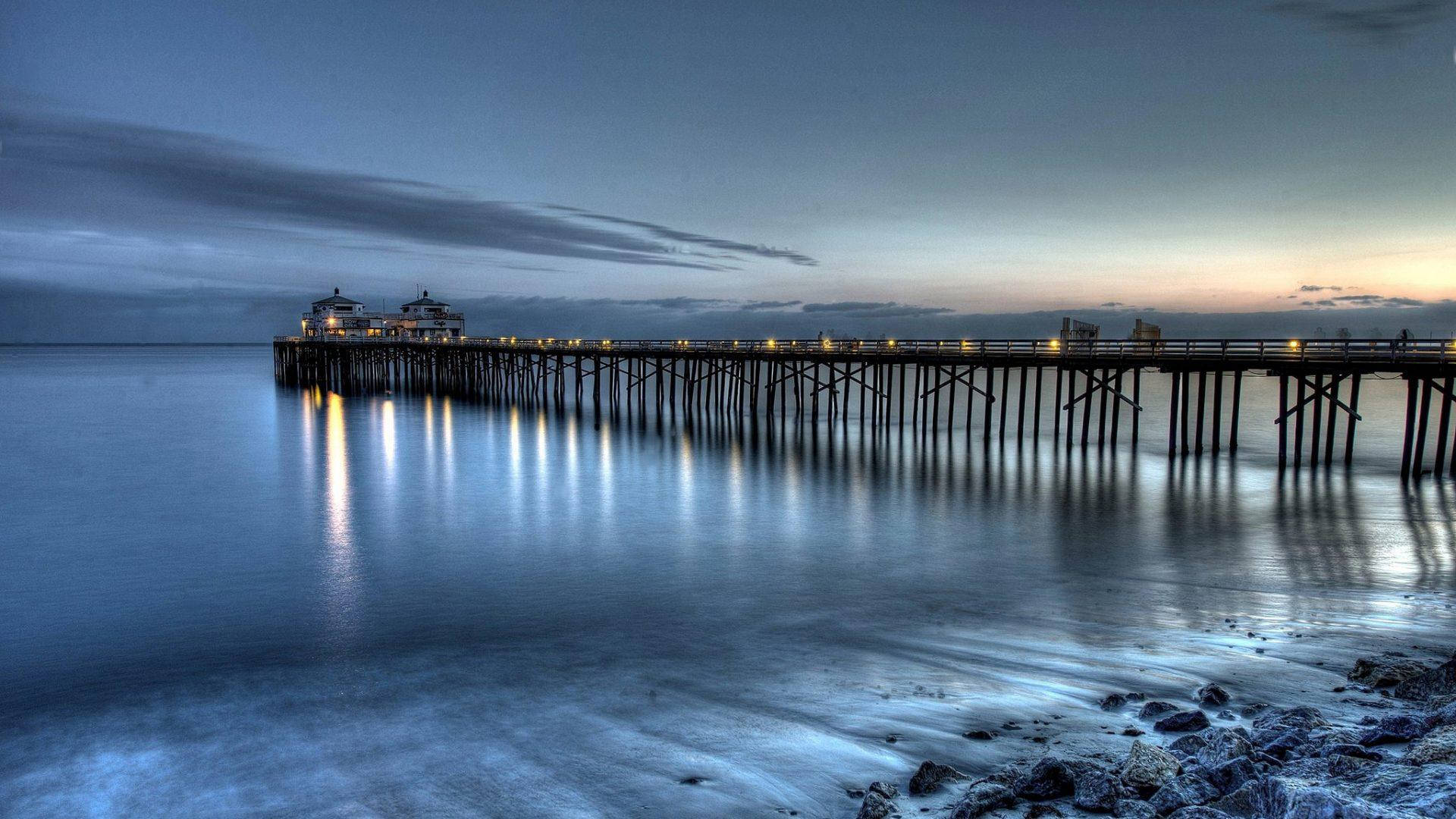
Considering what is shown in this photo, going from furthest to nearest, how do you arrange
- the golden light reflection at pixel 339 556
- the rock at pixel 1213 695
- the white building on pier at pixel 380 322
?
the white building on pier at pixel 380 322
the golden light reflection at pixel 339 556
the rock at pixel 1213 695

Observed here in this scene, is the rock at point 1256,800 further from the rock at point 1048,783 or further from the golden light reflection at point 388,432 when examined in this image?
the golden light reflection at point 388,432

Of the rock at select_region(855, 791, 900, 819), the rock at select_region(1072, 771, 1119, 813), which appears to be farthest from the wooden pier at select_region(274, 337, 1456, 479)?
the rock at select_region(855, 791, 900, 819)

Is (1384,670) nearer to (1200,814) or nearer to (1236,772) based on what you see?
(1236,772)

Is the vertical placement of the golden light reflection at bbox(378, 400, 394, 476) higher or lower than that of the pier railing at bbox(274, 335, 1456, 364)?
lower

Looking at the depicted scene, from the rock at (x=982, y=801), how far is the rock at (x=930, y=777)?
0.25 meters

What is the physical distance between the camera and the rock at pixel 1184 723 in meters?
6.91

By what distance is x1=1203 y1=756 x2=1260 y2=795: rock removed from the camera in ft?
18.2

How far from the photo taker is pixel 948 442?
95.7 feet

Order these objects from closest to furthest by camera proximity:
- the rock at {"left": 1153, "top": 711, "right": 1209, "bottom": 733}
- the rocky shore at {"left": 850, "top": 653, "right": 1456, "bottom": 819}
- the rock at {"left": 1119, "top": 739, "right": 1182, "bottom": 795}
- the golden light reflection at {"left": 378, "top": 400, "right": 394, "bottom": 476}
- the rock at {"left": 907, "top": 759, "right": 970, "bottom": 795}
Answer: the rocky shore at {"left": 850, "top": 653, "right": 1456, "bottom": 819}, the rock at {"left": 1119, "top": 739, "right": 1182, "bottom": 795}, the rock at {"left": 907, "top": 759, "right": 970, "bottom": 795}, the rock at {"left": 1153, "top": 711, "right": 1209, "bottom": 733}, the golden light reflection at {"left": 378, "top": 400, "right": 394, "bottom": 476}

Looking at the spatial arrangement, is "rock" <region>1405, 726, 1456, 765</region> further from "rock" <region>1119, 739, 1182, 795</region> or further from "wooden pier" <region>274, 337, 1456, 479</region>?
"wooden pier" <region>274, 337, 1456, 479</region>

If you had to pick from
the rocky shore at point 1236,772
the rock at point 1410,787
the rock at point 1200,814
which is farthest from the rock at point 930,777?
the rock at point 1410,787

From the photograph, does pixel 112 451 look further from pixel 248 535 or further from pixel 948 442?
pixel 948 442

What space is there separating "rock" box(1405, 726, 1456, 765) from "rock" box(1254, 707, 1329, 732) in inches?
34.5

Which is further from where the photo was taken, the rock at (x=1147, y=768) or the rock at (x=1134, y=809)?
the rock at (x=1147, y=768)
